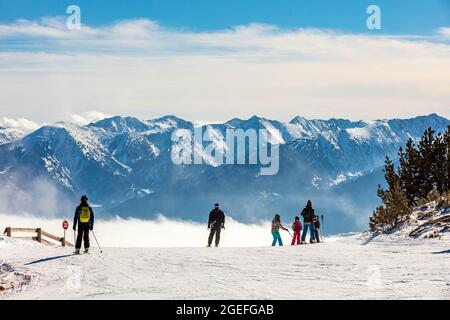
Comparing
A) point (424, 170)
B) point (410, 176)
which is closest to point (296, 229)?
point (424, 170)

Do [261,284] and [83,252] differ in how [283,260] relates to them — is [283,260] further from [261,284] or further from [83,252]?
[83,252]

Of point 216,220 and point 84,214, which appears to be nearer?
point 84,214

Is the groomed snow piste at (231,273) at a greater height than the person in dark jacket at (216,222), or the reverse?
the person in dark jacket at (216,222)

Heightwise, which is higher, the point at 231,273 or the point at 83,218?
the point at 83,218

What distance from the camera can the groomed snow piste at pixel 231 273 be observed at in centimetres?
1753

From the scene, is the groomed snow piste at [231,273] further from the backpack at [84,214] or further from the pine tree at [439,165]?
the pine tree at [439,165]

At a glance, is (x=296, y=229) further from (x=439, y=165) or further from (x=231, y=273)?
(x=439, y=165)

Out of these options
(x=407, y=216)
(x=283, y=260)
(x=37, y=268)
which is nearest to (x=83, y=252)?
(x=37, y=268)

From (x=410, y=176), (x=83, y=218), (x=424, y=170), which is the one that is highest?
(x=424, y=170)

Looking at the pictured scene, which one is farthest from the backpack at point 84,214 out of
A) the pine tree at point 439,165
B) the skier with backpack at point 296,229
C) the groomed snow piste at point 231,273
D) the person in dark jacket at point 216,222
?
the pine tree at point 439,165

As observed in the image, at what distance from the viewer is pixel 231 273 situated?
21.0 m
